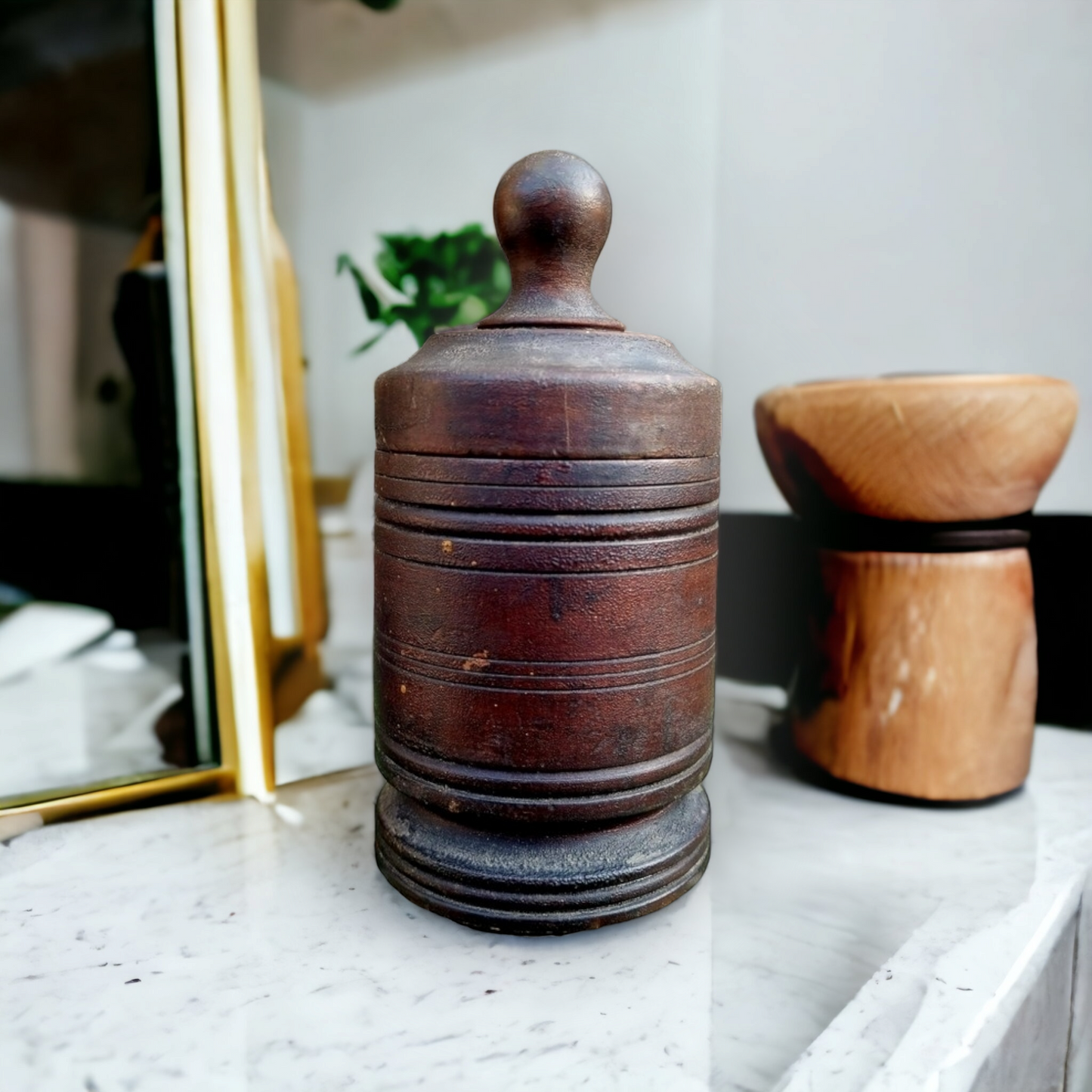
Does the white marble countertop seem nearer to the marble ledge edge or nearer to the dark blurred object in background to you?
the marble ledge edge

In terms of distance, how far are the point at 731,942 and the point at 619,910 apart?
0.06m

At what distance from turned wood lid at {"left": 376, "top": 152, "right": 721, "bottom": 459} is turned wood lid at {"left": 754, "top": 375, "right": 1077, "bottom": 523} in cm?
14

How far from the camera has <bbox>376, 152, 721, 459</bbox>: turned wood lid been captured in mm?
431

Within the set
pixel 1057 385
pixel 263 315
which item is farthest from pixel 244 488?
pixel 1057 385

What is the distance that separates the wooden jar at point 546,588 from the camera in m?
0.44

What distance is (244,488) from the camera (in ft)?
2.16

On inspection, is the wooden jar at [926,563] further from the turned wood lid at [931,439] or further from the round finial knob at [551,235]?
the round finial knob at [551,235]

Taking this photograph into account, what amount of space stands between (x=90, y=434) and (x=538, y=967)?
3.42ft

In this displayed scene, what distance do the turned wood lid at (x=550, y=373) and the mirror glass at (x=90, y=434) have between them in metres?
0.30

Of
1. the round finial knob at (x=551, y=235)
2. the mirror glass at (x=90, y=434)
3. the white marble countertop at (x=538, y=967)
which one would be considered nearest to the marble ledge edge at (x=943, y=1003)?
the white marble countertop at (x=538, y=967)

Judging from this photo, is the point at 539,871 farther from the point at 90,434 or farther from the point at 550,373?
the point at 90,434

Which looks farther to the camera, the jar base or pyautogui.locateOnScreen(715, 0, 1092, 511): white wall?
pyautogui.locateOnScreen(715, 0, 1092, 511): white wall

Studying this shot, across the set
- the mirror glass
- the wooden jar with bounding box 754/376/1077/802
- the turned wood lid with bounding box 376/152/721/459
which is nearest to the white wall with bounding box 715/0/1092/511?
the wooden jar with bounding box 754/376/1077/802

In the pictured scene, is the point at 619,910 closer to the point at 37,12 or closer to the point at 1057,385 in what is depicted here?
the point at 1057,385
